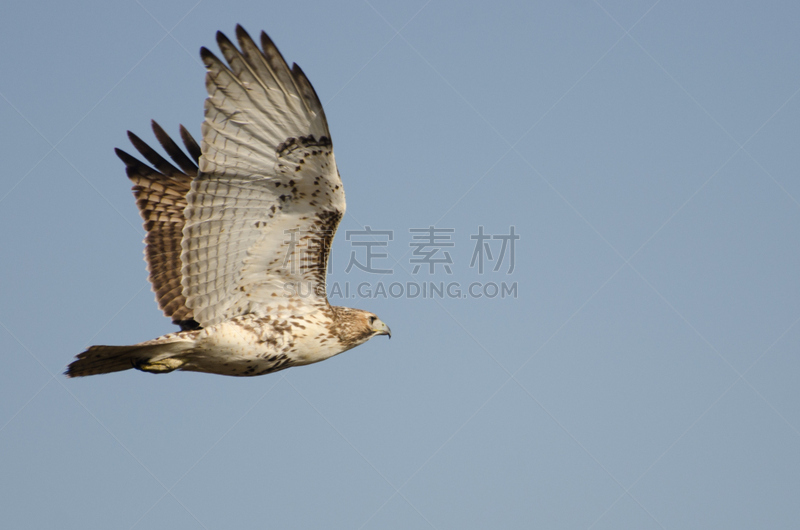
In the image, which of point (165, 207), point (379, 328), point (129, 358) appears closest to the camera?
point (129, 358)

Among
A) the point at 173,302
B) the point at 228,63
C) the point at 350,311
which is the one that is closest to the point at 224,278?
the point at 173,302

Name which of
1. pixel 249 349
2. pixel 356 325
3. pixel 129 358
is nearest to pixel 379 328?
pixel 356 325

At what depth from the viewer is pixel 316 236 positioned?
8.75 m

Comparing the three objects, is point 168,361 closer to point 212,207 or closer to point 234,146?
point 212,207

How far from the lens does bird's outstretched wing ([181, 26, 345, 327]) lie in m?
7.93

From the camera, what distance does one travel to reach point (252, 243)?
344 inches

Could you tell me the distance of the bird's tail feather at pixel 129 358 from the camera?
26.3 feet

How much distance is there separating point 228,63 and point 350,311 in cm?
291

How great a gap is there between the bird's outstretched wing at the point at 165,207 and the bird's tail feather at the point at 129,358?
0.55 metres

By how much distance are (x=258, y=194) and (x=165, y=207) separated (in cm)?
202

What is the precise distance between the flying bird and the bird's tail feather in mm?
13

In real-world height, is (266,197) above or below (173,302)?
above

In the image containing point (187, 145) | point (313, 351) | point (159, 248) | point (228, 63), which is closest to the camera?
point (228, 63)

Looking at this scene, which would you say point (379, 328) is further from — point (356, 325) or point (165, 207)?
point (165, 207)
